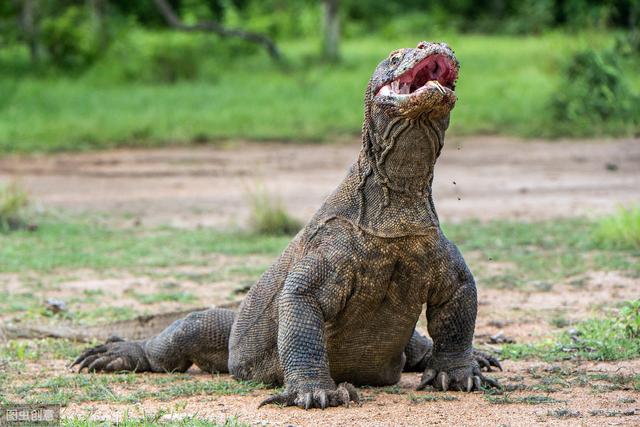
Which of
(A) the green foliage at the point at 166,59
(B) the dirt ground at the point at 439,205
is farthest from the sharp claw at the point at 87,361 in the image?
(A) the green foliage at the point at 166,59

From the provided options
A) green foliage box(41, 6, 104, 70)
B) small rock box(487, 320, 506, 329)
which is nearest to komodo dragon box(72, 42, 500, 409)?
small rock box(487, 320, 506, 329)

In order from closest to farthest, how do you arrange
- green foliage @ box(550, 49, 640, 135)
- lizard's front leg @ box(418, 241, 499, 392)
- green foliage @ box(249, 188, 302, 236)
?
lizard's front leg @ box(418, 241, 499, 392) → green foliage @ box(249, 188, 302, 236) → green foliage @ box(550, 49, 640, 135)

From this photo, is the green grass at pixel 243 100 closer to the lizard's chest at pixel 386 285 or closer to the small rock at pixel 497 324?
the small rock at pixel 497 324

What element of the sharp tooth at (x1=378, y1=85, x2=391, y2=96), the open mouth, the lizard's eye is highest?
the lizard's eye

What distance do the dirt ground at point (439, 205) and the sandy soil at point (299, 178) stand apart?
0.02 m

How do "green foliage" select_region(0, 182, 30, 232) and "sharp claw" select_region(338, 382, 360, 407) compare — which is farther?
"green foliage" select_region(0, 182, 30, 232)

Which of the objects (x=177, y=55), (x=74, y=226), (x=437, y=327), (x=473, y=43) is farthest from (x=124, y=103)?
(x=437, y=327)

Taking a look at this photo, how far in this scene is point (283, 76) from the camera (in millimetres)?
22609

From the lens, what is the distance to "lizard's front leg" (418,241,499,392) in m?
5.12

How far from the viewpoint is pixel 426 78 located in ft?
15.6

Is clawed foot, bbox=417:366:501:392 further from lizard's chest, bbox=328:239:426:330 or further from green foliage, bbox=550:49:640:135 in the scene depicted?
green foliage, bbox=550:49:640:135

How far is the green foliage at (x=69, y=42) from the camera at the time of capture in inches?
928

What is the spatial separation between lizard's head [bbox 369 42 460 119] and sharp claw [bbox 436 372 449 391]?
Answer: 3.97 feet

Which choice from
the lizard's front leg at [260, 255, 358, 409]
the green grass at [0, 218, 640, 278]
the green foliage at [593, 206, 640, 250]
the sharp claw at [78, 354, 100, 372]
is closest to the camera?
the lizard's front leg at [260, 255, 358, 409]
